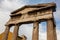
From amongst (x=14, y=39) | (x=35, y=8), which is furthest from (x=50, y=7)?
(x=14, y=39)

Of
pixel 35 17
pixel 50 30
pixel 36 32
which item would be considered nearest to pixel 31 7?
pixel 35 17

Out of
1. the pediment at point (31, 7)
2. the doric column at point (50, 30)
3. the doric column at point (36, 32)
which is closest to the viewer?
the doric column at point (50, 30)

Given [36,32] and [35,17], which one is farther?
[35,17]

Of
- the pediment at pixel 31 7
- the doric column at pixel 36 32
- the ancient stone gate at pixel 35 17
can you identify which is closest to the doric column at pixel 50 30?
the ancient stone gate at pixel 35 17

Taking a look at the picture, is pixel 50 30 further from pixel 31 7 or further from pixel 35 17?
pixel 31 7

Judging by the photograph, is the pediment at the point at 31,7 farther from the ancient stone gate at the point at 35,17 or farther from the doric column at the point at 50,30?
the doric column at the point at 50,30

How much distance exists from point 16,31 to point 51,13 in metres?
5.00

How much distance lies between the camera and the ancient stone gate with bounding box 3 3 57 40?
1353 cm

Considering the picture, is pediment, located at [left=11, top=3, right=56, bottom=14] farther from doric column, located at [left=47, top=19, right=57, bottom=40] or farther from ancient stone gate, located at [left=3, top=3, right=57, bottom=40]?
doric column, located at [left=47, top=19, right=57, bottom=40]

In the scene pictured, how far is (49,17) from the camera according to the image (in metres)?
13.7

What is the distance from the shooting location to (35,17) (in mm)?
14727

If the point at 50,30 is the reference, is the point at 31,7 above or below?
above

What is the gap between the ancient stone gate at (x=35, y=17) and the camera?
44.4 ft

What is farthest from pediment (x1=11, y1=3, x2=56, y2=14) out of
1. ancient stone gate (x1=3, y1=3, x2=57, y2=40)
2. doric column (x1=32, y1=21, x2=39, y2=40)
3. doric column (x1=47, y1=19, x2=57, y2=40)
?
doric column (x1=32, y1=21, x2=39, y2=40)
